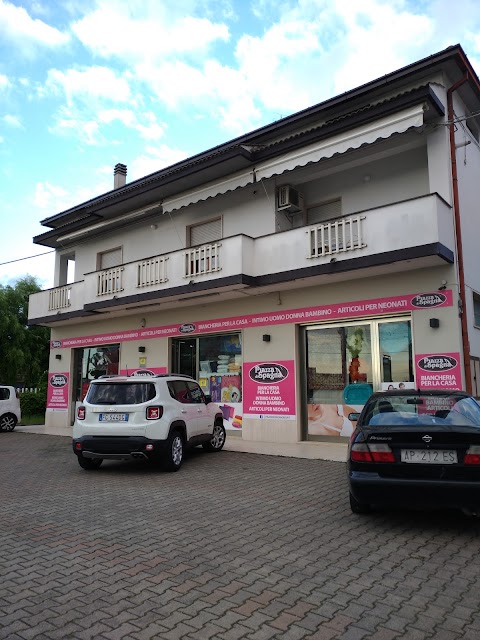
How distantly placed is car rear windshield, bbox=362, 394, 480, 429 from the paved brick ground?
3.59ft

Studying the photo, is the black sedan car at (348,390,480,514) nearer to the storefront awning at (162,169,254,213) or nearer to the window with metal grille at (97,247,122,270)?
the storefront awning at (162,169,254,213)

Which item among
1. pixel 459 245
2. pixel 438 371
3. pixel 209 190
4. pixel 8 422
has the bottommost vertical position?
pixel 8 422

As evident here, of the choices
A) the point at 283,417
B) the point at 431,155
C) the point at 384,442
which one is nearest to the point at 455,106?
the point at 431,155

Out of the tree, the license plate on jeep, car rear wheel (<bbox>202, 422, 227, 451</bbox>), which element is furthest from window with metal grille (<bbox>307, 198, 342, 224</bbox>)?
the tree

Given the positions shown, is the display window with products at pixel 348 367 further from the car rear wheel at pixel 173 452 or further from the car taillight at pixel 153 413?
the car taillight at pixel 153 413

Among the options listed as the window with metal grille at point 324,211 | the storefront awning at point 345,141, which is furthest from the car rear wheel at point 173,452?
the window with metal grille at point 324,211

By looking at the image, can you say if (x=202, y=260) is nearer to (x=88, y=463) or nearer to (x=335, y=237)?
(x=335, y=237)

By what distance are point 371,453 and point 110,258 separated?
48.9 ft

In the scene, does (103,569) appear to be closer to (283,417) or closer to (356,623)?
(356,623)

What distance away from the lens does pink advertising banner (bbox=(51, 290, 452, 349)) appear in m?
10.4

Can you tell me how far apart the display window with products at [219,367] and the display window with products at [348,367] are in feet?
7.30

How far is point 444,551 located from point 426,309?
6.67 metres

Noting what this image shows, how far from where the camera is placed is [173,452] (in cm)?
851

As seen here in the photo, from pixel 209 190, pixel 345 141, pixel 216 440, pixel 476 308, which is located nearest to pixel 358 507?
pixel 216 440
